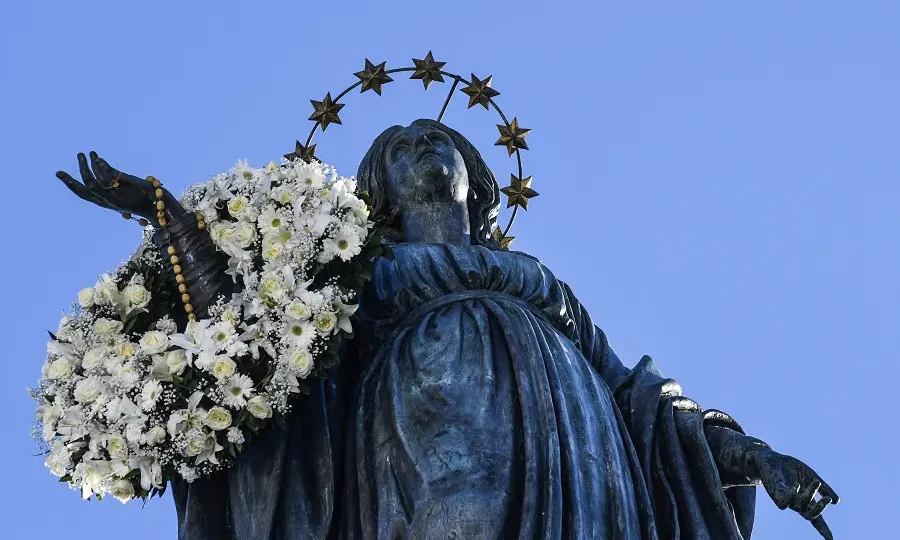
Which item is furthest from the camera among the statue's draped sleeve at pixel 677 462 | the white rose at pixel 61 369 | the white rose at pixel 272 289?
the statue's draped sleeve at pixel 677 462

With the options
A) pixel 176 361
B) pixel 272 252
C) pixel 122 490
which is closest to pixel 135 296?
pixel 176 361

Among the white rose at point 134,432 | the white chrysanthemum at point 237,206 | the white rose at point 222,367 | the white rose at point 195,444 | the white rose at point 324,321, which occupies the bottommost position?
the white rose at point 195,444

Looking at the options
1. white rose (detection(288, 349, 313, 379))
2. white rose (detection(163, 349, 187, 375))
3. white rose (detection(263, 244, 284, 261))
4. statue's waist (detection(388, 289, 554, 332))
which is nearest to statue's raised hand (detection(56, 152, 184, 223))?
white rose (detection(263, 244, 284, 261))

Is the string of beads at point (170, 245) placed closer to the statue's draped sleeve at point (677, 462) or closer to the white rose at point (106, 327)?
the white rose at point (106, 327)

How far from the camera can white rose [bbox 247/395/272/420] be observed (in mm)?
10086

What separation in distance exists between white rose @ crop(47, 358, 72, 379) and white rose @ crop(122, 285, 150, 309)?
1.34ft

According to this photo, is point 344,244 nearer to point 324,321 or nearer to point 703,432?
point 324,321

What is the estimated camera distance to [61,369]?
10.4 metres

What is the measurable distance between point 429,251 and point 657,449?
5.08 ft

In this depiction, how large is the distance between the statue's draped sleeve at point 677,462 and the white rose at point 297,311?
1.73 m

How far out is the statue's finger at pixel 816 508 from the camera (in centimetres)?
1040

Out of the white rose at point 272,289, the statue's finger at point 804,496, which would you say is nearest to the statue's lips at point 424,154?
the white rose at point 272,289

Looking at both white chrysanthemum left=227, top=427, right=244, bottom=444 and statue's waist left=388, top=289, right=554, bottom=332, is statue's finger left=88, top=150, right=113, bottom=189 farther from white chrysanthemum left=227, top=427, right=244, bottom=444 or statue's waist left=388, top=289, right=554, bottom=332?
statue's waist left=388, top=289, right=554, bottom=332

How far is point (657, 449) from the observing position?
11.0 m
